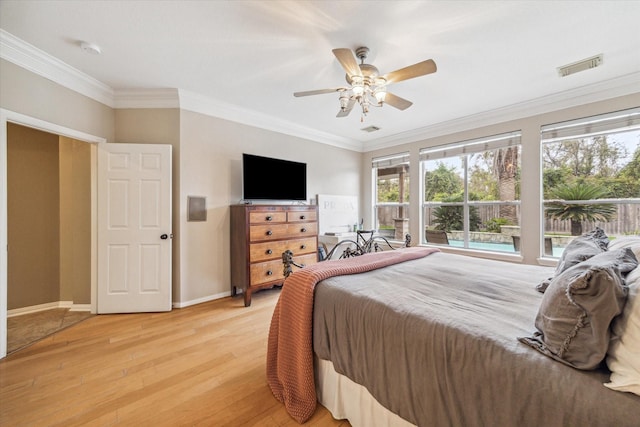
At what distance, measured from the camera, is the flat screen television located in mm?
3633

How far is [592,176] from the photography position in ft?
10.5

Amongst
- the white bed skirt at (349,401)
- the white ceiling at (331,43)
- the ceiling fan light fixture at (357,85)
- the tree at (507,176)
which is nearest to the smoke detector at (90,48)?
the white ceiling at (331,43)

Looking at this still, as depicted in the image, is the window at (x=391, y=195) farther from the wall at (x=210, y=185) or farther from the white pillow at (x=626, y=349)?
the white pillow at (x=626, y=349)

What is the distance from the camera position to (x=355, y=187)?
5504 millimetres

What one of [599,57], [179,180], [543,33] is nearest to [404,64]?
[543,33]

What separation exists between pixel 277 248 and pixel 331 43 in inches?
97.0

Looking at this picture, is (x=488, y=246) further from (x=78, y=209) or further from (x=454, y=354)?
(x=78, y=209)

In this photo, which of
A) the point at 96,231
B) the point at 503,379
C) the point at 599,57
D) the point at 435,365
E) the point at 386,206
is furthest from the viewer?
the point at 386,206

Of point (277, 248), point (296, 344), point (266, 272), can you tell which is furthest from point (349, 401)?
point (277, 248)

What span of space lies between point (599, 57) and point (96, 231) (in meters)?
5.45

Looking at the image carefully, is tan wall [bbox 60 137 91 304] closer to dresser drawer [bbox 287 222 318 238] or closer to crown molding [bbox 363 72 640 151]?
dresser drawer [bbox 287 222 318 238]

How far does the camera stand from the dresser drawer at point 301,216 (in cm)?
377

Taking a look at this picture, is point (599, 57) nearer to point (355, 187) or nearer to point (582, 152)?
point (582, 152)

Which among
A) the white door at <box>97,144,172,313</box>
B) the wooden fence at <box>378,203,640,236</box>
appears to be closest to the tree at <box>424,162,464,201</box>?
the wooden fence at <box>378,203,640,236</box>
